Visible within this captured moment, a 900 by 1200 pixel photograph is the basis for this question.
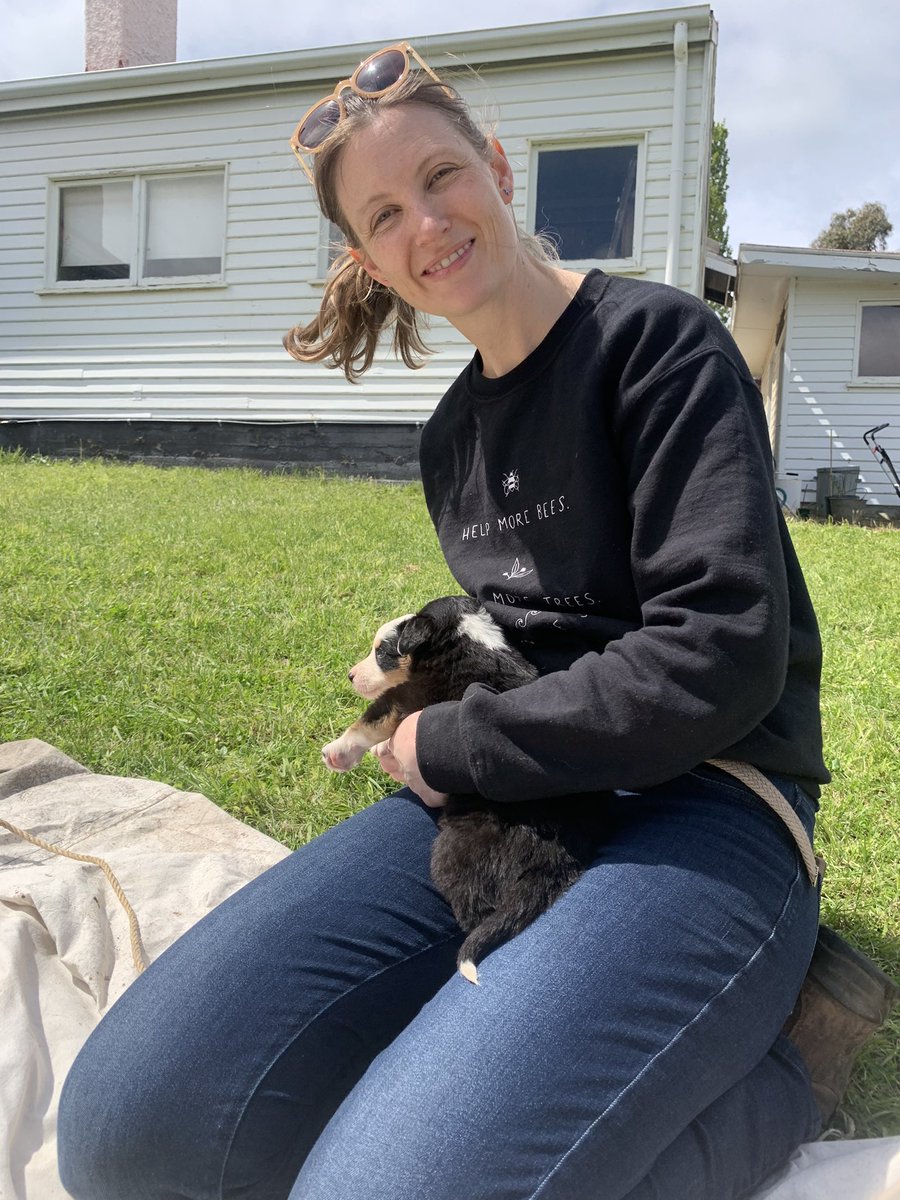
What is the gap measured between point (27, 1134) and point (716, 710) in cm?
165

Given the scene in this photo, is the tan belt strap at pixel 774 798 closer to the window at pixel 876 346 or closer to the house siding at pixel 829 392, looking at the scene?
the house siding at pixel 829 392

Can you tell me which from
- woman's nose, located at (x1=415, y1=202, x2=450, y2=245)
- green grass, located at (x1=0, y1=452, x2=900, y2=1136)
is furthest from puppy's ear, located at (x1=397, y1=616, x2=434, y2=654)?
green grass, located at (x1=0, y1=452, x2=900, y2=1136)

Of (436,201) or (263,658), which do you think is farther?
(263,658)

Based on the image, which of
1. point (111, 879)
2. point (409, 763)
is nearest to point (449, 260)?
point (409, 763)

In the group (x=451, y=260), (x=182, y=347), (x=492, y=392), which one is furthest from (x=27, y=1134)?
(x=182, y=347)

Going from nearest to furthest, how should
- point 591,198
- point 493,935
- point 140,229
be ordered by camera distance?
point 493,935 → point 591,198 → point 140,229

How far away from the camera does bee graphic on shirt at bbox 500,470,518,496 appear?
2.04m

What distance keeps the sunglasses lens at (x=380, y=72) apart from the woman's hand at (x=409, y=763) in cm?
132

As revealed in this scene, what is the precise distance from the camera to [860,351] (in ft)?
48.8

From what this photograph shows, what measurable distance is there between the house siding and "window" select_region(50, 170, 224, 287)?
29.3 ft

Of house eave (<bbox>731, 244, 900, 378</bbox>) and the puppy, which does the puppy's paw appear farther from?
house eave (<bbox>731, 244, 900, 378</bbox>)

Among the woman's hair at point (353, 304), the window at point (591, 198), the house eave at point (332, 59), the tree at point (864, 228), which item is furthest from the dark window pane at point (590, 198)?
the tree at point (864, 228)

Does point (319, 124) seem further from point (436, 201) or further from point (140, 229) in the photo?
point (140, 229)

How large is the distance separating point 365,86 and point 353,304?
25.4 inches
